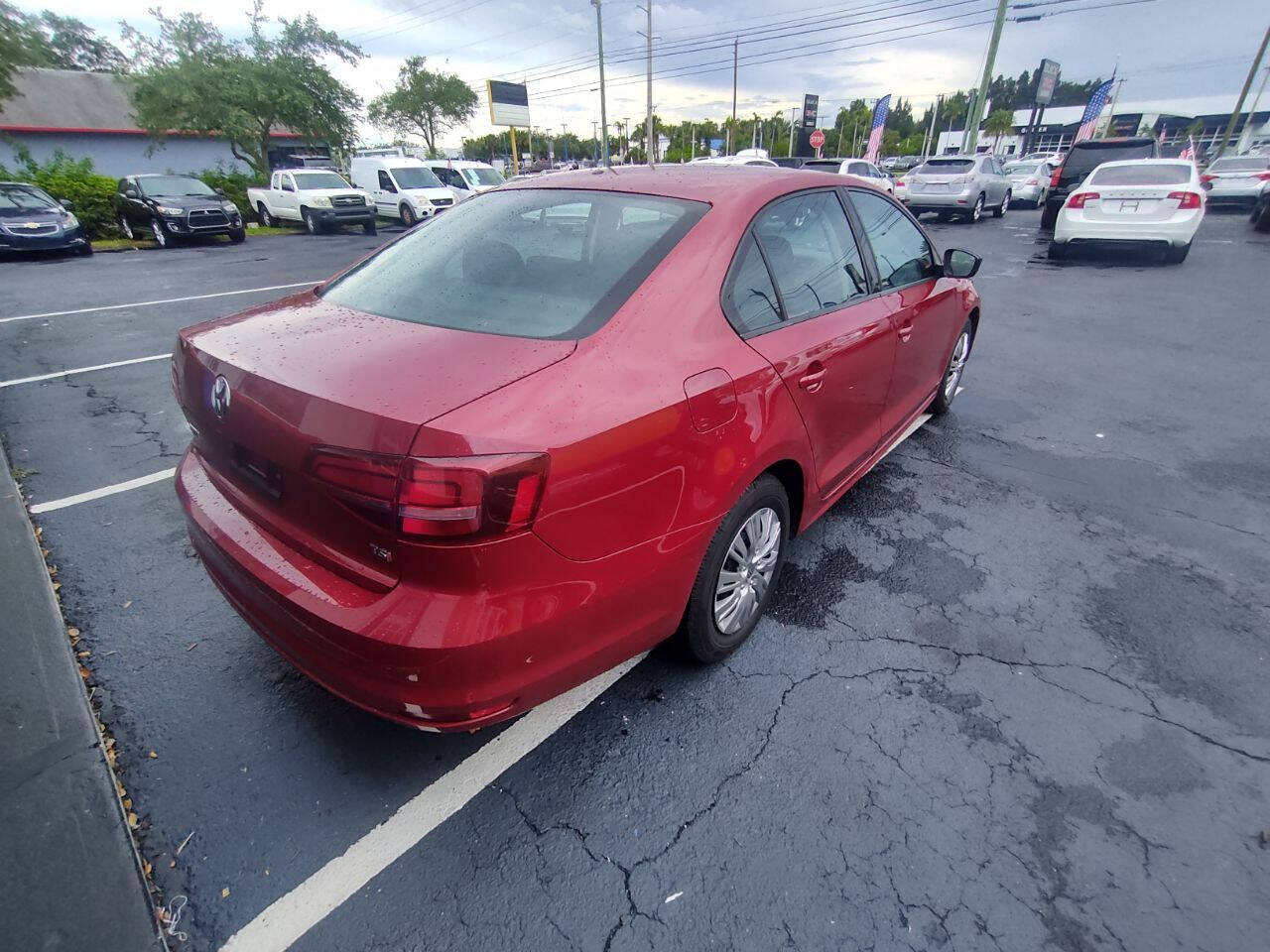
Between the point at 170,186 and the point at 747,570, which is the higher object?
the point at 170,186

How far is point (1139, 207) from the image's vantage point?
33.2 feet

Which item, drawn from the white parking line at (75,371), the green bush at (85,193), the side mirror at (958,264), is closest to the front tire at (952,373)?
the side mirror at (958,264)

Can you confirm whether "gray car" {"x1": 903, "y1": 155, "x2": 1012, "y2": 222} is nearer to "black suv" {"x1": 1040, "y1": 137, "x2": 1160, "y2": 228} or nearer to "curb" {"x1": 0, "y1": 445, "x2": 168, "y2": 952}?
"black suv" {"x1": 1040, "y1": 137, "x2": 1160, "y2": 228}

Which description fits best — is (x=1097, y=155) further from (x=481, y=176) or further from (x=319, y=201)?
(x=319, y=201)

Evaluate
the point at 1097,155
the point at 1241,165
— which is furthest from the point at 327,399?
the point at 1241,165

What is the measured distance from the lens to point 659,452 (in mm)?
1826

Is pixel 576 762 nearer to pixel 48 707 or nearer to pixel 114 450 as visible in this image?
pixel 48 707

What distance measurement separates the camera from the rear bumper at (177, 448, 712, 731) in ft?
5.19

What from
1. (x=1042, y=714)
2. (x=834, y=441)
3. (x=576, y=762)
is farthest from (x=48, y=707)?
(x=1042, y=714)

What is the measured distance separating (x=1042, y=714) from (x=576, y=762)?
5.29ft

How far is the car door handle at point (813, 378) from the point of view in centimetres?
241

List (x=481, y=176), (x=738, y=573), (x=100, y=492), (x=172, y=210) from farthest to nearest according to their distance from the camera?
(x=481, y=176) < (x=172, y=210) < (x=100, y=492) < (x=738, y=573)

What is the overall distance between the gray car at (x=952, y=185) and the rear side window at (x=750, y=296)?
17514mm

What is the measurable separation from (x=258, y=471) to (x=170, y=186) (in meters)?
19.8
